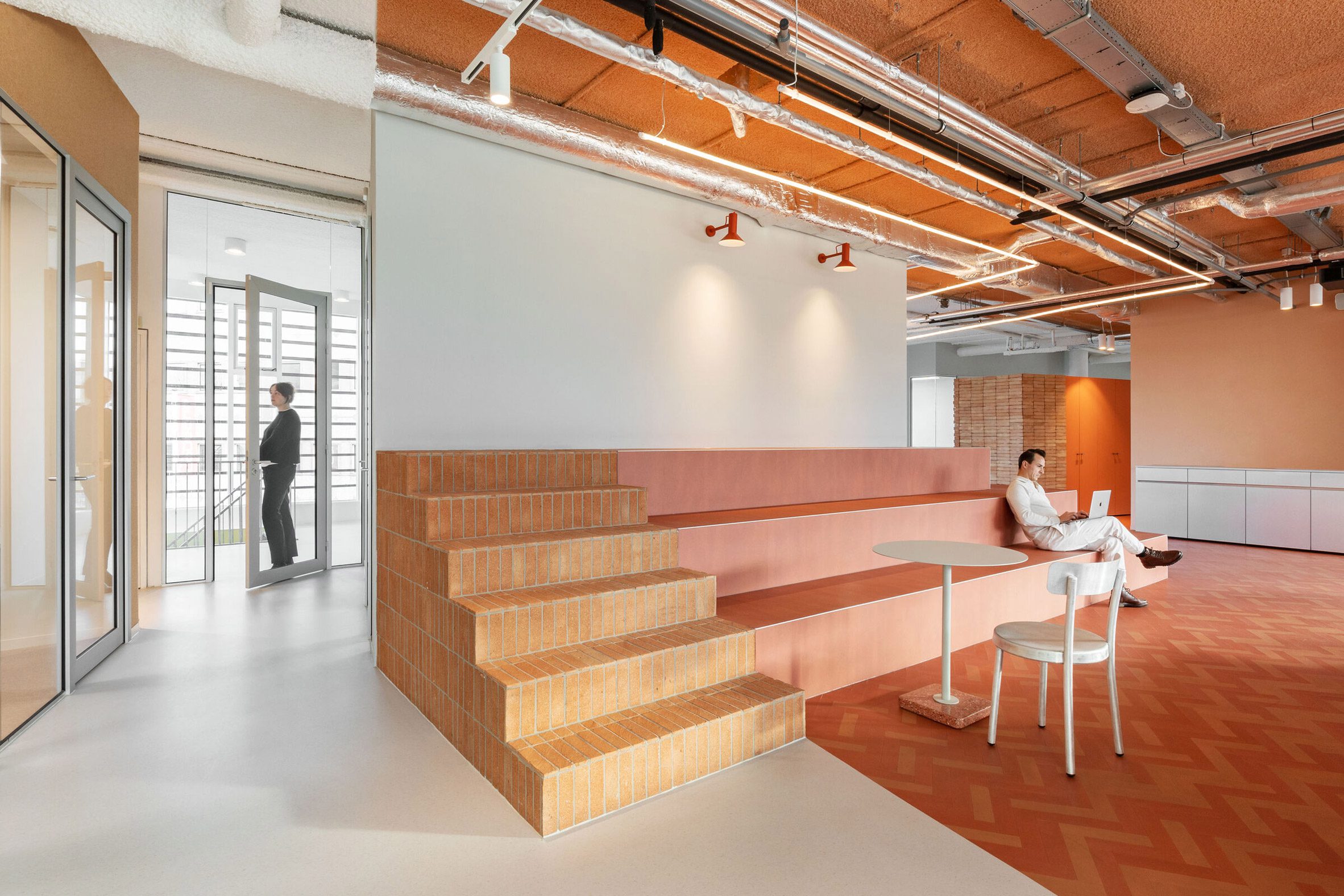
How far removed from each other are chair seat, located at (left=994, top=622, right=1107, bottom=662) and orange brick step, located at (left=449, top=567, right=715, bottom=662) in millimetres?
1327

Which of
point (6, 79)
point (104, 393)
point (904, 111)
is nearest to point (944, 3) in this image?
point (904, 111)

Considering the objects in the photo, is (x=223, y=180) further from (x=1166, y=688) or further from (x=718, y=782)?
(x=1166, y=688)

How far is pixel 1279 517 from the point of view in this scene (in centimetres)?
808

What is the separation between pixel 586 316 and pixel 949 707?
3.46m

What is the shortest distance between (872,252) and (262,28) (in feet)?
18.7

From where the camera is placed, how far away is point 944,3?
10.8 feet

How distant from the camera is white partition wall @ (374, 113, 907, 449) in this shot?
421 cm

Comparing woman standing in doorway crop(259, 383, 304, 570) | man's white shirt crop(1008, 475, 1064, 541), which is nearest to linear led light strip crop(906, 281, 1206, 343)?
man's white shirt crop(1008, 475, 1064, 541)

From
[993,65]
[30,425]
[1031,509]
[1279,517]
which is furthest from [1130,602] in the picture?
[30,425]

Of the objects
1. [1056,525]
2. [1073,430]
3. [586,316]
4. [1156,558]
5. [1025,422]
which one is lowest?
[1156,558]

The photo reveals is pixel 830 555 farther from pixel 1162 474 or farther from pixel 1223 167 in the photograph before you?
pixel 1162 474

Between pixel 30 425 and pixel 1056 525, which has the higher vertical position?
pixel 30 425

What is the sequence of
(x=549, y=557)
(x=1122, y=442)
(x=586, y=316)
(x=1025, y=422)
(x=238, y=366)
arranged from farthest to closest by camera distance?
(x=1122, y=442) → (x=1025, y=422) → (x=238, y=366) → (x=586, y=316) → (x=549, y=557)

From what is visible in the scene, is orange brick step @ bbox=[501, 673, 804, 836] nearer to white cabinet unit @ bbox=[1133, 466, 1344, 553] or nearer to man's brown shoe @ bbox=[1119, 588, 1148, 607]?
man's brown shoe @ bbox=[1119, 588, 1148, 607]
